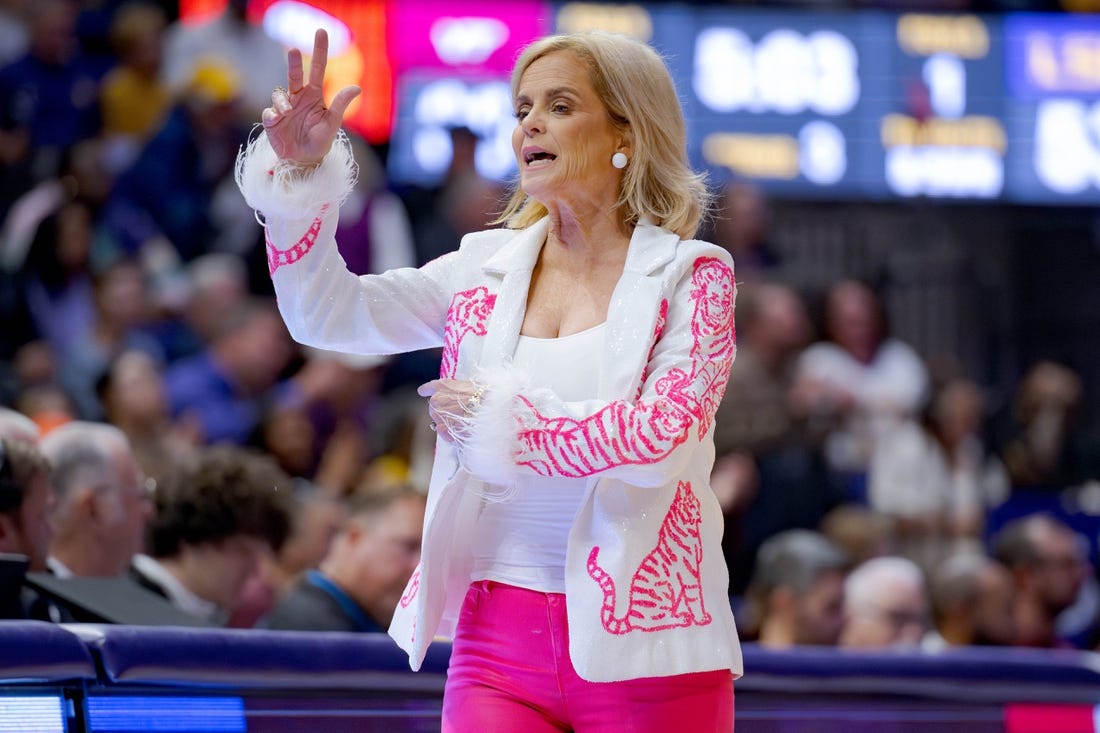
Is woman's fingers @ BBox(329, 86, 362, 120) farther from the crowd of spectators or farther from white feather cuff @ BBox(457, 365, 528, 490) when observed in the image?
the crowd of spectators

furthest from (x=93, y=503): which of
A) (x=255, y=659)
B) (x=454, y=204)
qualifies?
(x=454, y=204)

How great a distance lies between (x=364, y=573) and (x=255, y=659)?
118cm

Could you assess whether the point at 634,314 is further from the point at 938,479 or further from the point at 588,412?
the point at 938,479

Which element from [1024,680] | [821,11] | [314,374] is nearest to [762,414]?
[314,374]

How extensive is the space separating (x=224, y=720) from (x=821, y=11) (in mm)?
6790

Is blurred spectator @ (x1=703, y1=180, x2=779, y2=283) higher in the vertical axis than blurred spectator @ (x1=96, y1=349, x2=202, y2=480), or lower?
higher

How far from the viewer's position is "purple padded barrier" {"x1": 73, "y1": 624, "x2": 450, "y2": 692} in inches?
117

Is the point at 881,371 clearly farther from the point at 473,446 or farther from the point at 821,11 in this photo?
the point at 473,446

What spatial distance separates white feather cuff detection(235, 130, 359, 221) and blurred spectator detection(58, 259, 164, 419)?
4620 mm

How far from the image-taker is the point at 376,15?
8.65 m

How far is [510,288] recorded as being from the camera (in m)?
2.62

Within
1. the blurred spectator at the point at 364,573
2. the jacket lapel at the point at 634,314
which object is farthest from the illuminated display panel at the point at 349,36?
the jacket lapel at the point at 634,314

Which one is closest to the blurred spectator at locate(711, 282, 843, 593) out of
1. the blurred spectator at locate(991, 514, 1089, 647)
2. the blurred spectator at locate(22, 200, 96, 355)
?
the blurred spectator at locate(991, 514, 1089, 647)

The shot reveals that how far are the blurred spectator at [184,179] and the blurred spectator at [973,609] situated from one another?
12.3 ft
